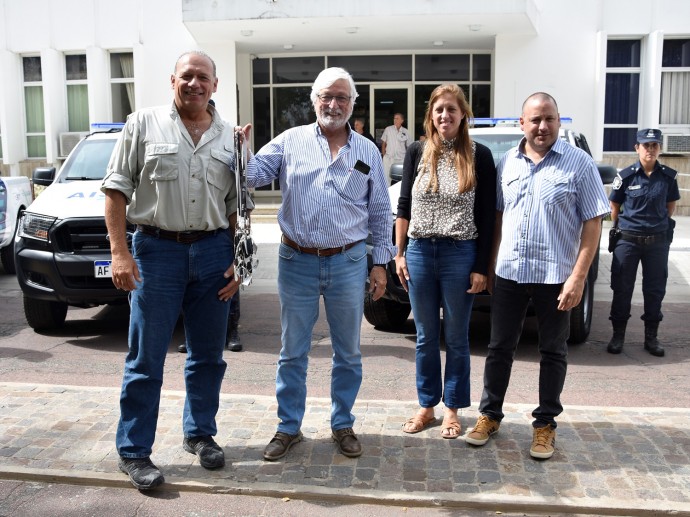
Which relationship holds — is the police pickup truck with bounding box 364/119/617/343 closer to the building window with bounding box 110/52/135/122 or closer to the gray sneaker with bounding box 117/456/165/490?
the gray sneaker with bounding box 117/456/165/490

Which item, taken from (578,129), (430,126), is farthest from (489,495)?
(578,129)

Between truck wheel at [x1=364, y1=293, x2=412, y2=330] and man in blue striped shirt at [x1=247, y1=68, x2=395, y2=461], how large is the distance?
2.88 meters

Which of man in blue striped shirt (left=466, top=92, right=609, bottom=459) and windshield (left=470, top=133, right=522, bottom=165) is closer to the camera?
man in blue striped shirt (left=466, top=92, right=609, bottom=459)

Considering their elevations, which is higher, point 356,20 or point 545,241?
point 356,20

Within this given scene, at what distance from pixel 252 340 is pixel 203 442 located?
2.88 metres

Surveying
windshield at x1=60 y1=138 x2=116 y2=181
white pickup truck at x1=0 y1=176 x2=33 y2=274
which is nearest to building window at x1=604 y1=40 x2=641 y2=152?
windshield at x1=60 y1=138 x2=116 y2=181

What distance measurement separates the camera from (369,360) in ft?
20.4

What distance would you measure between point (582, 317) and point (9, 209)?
7.44 m

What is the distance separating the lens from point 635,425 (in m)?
4.48

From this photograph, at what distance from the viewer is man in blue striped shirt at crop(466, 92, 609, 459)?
155 inches

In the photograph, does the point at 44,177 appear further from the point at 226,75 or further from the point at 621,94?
the point at 621,94

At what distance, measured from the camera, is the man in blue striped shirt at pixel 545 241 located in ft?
13.0

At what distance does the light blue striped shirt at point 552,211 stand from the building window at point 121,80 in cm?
1480

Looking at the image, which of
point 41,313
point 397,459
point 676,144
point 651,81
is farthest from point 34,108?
point 397,459
